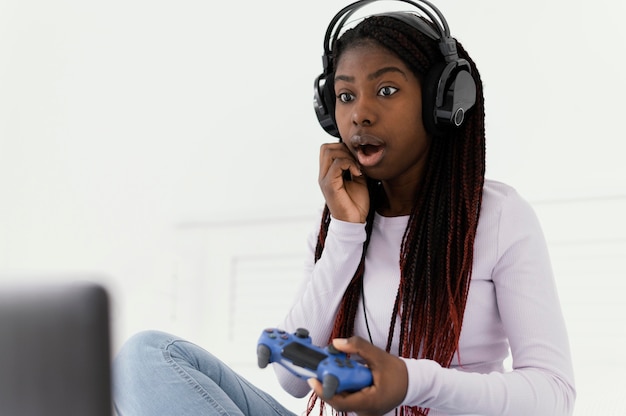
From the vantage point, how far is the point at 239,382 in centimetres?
122

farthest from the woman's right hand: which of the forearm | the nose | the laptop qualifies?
the laptop

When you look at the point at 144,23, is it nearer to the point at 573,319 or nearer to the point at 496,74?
the point at 496,74

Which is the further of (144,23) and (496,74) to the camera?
(144,23)

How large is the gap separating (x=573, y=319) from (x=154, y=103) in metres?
1.61

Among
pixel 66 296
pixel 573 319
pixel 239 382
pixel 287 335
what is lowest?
pixel 573 319

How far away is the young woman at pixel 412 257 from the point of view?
1074 mm

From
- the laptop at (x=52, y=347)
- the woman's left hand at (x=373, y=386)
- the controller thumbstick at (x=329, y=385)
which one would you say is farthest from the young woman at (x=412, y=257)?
the laptop at (x=52, y=347)

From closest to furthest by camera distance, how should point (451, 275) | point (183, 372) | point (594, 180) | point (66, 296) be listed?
point (66, 296) → point (183, 372) → point (451, 275) → point (594, 180)

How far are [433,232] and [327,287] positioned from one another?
7.5 inches

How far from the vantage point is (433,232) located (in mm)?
1232

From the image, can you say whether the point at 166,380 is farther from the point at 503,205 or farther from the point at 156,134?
the point at 156,134

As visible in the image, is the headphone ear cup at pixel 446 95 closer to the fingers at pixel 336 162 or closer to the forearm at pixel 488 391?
the fingers at pixel 336 162

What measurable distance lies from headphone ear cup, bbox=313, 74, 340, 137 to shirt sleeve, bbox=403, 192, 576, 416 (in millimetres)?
311

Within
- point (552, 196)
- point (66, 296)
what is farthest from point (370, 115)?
point (552, 196)
